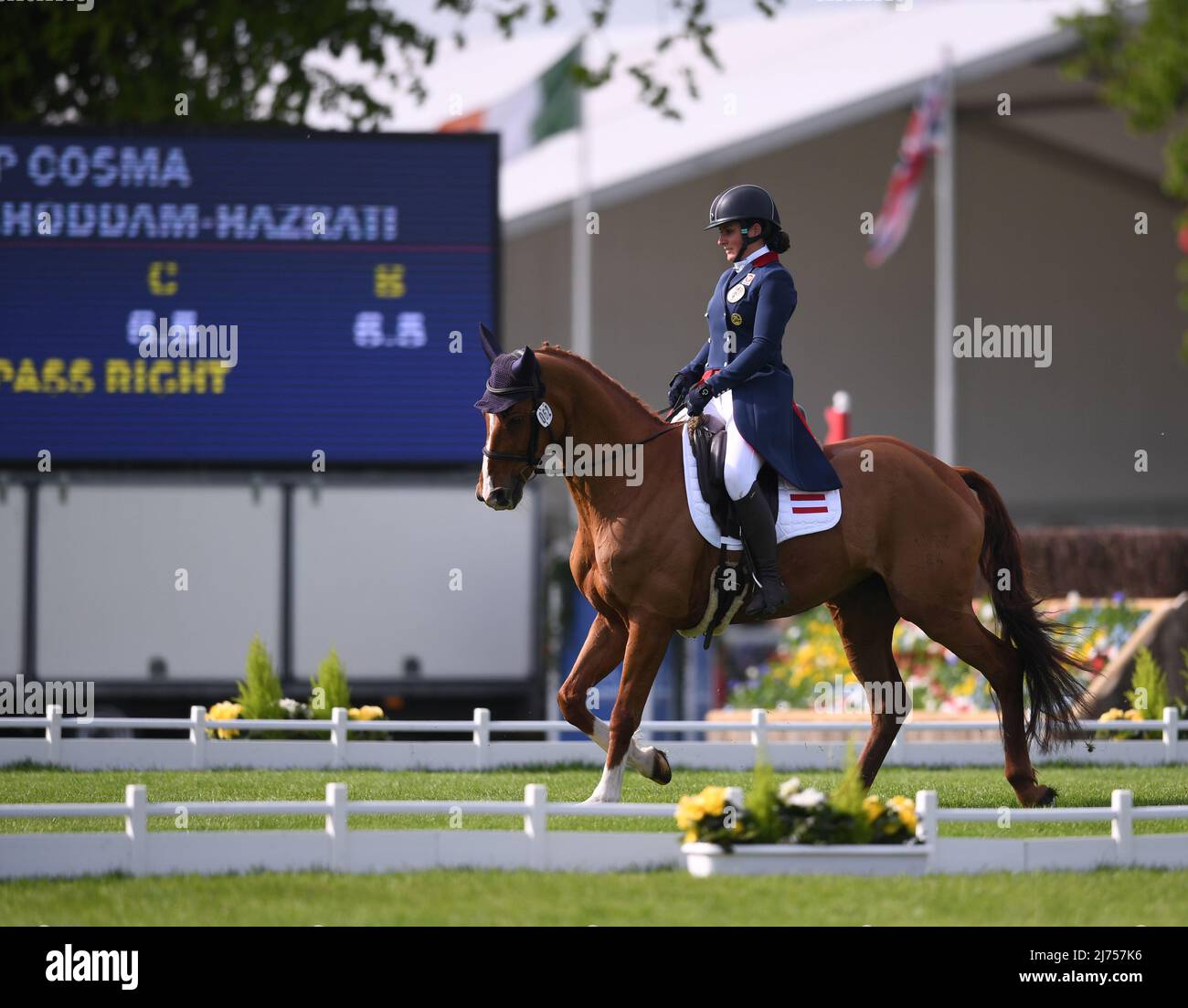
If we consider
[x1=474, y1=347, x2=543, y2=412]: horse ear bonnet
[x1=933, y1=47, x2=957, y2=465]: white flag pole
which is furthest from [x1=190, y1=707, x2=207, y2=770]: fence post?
[x1=933, y1=47, x2=957, y2=465]: white flag pole

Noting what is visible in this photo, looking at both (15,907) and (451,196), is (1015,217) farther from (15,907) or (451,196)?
(15,907)

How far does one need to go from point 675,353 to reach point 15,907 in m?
28.0

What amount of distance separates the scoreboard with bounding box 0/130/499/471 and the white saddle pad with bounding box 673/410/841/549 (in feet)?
20.1

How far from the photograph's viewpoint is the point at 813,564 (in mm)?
9727

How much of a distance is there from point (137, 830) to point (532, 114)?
19.3 m

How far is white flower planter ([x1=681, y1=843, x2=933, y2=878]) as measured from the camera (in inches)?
304

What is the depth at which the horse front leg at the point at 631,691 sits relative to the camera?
9.19m

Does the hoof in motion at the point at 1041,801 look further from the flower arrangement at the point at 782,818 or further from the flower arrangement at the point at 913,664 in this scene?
the flower arrangement at the point at 913,664

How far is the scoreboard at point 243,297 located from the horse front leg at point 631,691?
646 centimetres

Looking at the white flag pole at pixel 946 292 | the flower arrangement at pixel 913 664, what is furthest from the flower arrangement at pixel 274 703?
the white flag pole at pixel 946 292

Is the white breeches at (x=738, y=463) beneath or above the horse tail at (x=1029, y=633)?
above

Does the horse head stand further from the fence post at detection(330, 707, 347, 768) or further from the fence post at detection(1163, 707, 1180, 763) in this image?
the fence post at detection(1163, 707, 1180, 763)

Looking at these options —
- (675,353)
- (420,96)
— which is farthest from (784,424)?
(675,353)

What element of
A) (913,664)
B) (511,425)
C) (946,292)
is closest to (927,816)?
(511,425)
